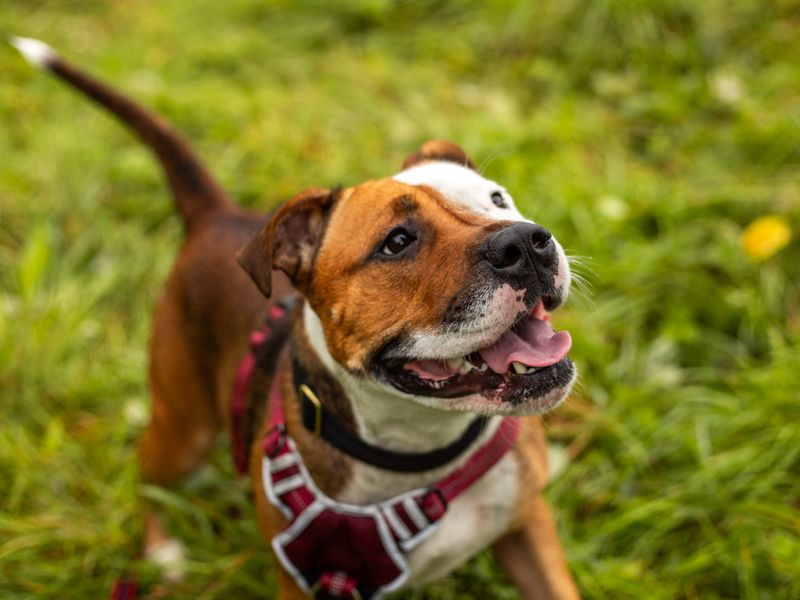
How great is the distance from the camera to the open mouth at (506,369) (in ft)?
7.81

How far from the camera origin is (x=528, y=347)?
246cm

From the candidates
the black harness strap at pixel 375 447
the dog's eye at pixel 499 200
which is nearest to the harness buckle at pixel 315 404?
the black harness strap at pixel 375 447

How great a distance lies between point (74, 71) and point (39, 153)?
2.48m

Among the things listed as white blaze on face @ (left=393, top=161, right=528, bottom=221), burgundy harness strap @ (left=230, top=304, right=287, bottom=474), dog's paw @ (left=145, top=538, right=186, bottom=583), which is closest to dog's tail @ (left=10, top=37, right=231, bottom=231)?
burgundy harness strap @ (left=230, top=304, right=287, bottom=474)

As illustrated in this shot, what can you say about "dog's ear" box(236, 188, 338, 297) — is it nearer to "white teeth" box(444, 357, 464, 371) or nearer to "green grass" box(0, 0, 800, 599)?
"white teeth" box(444, 357, 464, 371)

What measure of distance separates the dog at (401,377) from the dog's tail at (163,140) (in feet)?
1.31

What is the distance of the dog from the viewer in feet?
7.82

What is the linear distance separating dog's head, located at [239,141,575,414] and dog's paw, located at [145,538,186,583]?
155cm

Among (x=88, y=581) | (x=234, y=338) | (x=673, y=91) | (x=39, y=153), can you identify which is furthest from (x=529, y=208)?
(x=39, y=153)

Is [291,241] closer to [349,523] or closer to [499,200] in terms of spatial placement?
[499,200]

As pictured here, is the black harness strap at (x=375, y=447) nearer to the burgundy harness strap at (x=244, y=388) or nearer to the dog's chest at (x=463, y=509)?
the dog's chest at (x=463, y=509)

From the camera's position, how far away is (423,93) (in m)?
6.08

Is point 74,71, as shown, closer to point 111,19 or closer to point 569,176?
point 569,176

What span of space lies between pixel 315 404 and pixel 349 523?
375 mm
